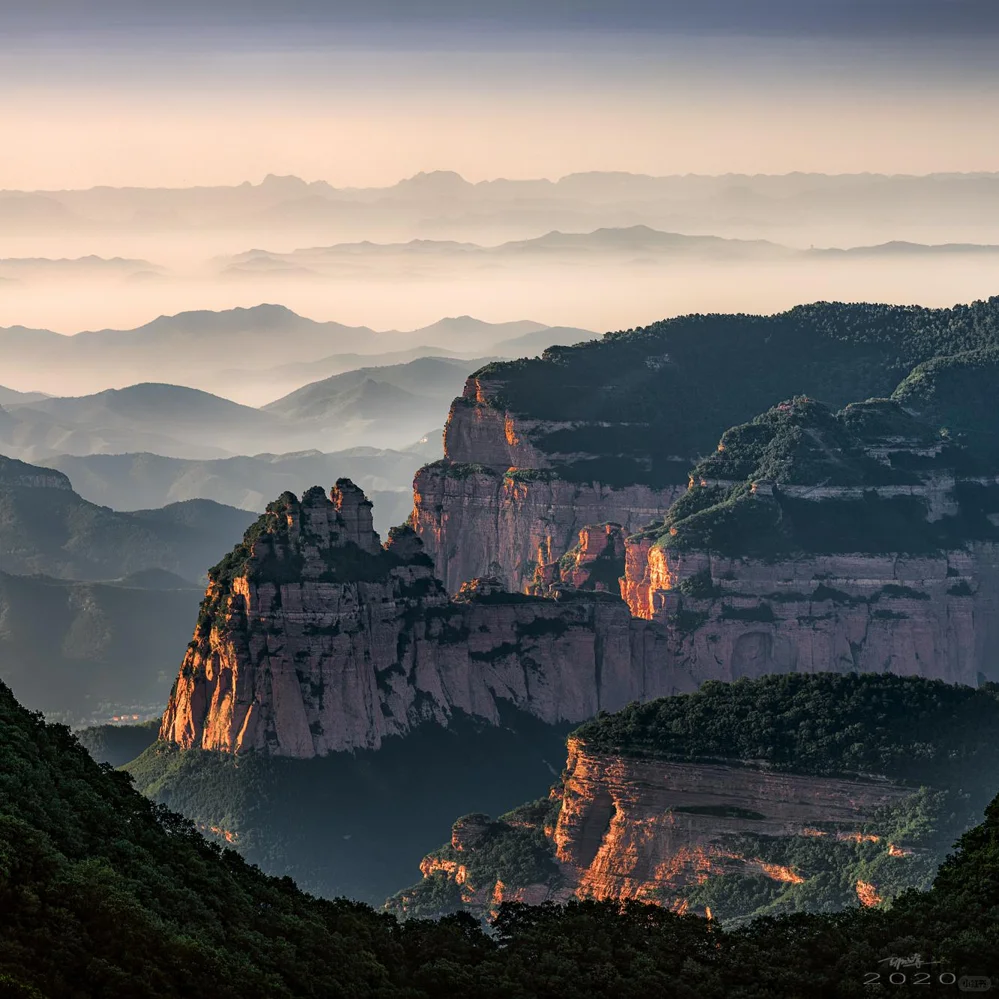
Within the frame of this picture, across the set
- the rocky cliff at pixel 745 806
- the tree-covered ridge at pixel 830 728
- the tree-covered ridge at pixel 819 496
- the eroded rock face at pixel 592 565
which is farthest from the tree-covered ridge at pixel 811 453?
the rocky cliff at pixel 745 806

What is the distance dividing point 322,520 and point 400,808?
1362 cm

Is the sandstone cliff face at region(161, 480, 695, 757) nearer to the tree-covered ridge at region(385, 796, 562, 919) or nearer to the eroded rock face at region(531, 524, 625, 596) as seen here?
the tree-covered ridge at region(385, 796, 562, 919)

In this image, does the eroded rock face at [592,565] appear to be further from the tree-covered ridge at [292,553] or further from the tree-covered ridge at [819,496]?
the tree-covered ridge at [292,553]

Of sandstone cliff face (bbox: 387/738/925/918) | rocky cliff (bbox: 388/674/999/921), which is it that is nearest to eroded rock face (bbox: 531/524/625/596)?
rocky cliff (bbox: 388/674/999/921)

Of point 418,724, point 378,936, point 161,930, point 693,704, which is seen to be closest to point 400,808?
point 418,724

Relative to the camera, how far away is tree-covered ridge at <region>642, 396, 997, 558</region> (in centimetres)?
18925

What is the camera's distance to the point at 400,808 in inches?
6206

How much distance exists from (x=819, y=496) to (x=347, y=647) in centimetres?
4319

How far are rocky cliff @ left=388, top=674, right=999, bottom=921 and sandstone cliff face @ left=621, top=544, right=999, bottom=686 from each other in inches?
1792

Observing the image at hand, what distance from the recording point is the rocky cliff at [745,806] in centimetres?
12512

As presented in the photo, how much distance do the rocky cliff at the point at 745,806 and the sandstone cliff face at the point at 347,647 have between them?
64.7ft

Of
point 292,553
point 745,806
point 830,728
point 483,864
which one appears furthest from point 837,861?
point 292,553

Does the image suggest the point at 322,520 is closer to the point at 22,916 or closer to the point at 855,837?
the point at 855,837

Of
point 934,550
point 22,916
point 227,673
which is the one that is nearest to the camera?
point 22,916
